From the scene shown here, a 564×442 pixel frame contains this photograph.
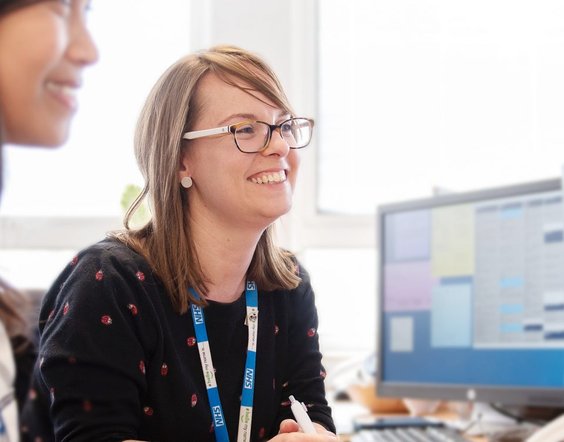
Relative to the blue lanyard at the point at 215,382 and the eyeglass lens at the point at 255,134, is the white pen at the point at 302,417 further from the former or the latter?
the eyeglass lens at the point at 255,134

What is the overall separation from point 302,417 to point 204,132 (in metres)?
0.50

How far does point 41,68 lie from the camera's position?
24.0 inches

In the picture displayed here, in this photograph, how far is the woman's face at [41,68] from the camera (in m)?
0.59

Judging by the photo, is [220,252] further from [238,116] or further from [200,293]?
[238,116]

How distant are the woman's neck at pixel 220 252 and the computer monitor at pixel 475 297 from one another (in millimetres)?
577

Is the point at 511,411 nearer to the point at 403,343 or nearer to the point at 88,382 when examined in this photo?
the point at 403,343

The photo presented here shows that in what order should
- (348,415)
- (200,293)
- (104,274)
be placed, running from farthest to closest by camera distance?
(348,415)
(200,293)
(104,274)

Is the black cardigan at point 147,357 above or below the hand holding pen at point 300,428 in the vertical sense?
above

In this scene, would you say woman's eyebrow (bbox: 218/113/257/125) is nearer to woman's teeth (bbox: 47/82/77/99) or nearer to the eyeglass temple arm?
the eyeglass temple arm

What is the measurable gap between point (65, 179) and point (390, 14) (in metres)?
1.23

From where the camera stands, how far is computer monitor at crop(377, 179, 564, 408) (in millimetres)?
1625

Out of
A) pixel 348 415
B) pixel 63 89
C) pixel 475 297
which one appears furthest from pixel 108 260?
pixel 348 415

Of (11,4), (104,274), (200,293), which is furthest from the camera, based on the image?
(200,293)

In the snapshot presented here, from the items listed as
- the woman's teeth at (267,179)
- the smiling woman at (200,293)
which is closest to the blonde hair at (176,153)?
the smiling woman at (200,293)
